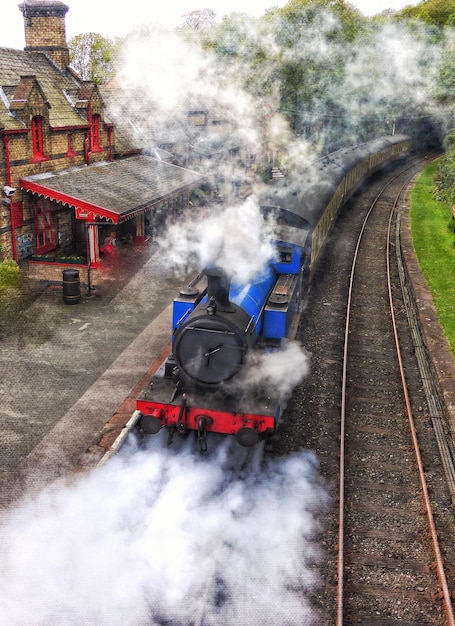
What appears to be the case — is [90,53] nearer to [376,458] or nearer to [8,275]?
[8,275]

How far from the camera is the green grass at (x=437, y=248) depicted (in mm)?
15258

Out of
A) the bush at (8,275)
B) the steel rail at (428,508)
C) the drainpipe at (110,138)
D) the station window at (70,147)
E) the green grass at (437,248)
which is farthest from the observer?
the drainpipe at (110,138)

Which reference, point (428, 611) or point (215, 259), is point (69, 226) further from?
point (428, 611)

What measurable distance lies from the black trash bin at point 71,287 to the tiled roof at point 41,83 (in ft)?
14.8

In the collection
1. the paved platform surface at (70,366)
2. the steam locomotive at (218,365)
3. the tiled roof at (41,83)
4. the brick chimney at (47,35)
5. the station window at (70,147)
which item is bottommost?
the paved platform surface at (70,366)

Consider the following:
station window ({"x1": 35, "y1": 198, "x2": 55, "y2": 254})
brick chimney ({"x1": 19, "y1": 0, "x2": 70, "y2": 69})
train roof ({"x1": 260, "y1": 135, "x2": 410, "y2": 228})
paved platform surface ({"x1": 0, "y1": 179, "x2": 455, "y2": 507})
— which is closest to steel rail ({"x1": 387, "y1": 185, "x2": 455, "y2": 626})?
paved platform surface ({"x1": 0, "y1": 179, "x2": 455, "y2": 507})

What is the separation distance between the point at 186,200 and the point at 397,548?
63.6 ft

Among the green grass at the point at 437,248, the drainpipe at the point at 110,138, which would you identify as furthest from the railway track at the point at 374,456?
the drainpipe at the point at 110,138

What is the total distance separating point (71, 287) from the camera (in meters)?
15.1

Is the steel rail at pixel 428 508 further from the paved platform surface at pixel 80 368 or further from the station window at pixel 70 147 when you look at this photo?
the station window at pixel 70 147

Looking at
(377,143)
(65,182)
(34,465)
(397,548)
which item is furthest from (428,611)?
(377,143)

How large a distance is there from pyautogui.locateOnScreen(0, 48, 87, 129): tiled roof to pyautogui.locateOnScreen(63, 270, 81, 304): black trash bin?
4.51 meters

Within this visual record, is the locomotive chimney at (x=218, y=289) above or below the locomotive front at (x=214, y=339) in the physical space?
above

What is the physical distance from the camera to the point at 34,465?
27.5 ft
